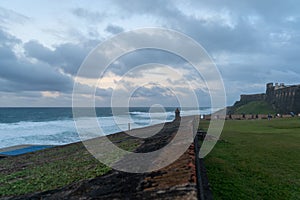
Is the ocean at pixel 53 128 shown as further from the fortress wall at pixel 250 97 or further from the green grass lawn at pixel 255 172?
the fortress wall at pixel 250 97

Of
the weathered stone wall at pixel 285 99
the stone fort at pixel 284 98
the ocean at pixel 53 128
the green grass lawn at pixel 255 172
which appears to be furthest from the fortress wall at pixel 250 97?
the green grass lawn at pixel 255 172

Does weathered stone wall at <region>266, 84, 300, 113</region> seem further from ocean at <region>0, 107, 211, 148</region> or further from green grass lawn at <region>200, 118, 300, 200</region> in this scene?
green grass lawn at <region>200, 118, 300, 200</region>

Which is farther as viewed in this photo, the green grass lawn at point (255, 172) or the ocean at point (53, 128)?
the ocean at point (53, 128)

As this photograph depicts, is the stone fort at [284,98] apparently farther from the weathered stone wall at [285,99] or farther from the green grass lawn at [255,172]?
the green grass lawn at [255,172]

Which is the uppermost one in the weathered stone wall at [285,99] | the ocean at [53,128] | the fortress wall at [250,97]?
the fortress wall at [250,97]

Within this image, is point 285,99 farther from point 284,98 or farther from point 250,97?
point 250,97

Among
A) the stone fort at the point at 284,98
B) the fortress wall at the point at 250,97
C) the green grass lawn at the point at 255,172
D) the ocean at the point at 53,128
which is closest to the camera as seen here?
the green grass lawn at the point at 255,172

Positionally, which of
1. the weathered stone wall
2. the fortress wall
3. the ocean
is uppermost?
the fortress wall

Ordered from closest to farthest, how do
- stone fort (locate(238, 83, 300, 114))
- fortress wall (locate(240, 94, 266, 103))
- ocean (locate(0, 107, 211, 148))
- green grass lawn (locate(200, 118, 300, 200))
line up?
green grass lawn (locate(200, 118, 300, 200))
ocean (locate(0, 107, 211, 148))
stone fort (locate(238, 83, 300, 114))
fortress wall (locate(240, 94, 266, 103))

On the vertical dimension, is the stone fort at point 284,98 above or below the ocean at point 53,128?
above

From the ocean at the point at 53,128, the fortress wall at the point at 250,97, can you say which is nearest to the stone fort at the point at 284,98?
the fortress wall at the point at 250,97

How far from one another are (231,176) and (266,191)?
1.06 m

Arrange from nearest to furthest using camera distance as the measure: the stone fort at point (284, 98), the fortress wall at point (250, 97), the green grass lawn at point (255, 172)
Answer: the green grass lawn at point (255, 172) → the stone fort at point (284, 98) → the fortress wall at point (250, 97)

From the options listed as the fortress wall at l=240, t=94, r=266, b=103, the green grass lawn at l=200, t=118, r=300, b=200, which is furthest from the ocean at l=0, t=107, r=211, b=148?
the fortress wall at l=240, t=94, r=266, b=103
